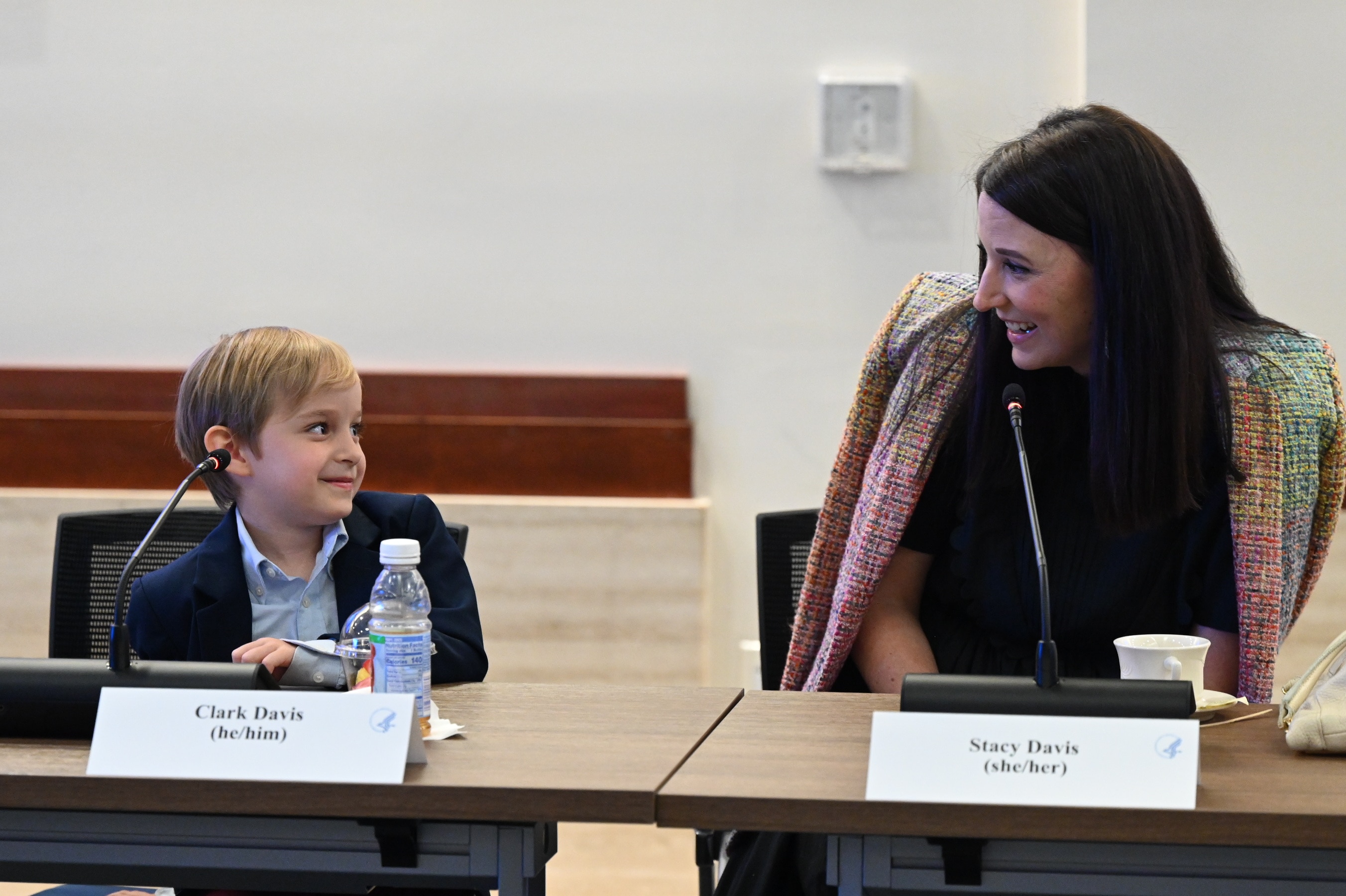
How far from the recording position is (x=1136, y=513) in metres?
1.60

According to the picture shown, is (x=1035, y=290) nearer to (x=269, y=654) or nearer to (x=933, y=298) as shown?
(x=933, y=298)

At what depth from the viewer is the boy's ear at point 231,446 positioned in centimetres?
169

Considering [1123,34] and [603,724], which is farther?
[1123,34]

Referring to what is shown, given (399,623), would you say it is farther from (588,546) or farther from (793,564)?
(588,546)

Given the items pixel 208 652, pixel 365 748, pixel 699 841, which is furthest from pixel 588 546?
pixel 365 748

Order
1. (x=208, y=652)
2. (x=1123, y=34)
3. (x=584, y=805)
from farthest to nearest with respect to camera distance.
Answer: (x=1123, y=34) < (x=208, y=652) < (x=584, y=805)

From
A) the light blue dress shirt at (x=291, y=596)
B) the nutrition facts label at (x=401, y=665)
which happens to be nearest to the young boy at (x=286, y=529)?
the light blue dress shirt at (x=291, y=596)

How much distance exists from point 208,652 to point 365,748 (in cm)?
53

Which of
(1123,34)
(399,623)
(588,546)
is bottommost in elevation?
(588,546)

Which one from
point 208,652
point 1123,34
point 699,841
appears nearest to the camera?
point 208,652

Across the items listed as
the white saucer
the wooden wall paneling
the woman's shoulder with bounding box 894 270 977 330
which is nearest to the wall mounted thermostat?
the wooden wall paneling

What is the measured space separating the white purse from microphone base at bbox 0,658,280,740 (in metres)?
0.96

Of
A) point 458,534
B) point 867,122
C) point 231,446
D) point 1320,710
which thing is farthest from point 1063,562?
point 867,122

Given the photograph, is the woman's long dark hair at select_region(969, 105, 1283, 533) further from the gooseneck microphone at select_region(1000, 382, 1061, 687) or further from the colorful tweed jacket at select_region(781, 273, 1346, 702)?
the gooseneck microphone at select_region(1000, 382, 1061, 687)
